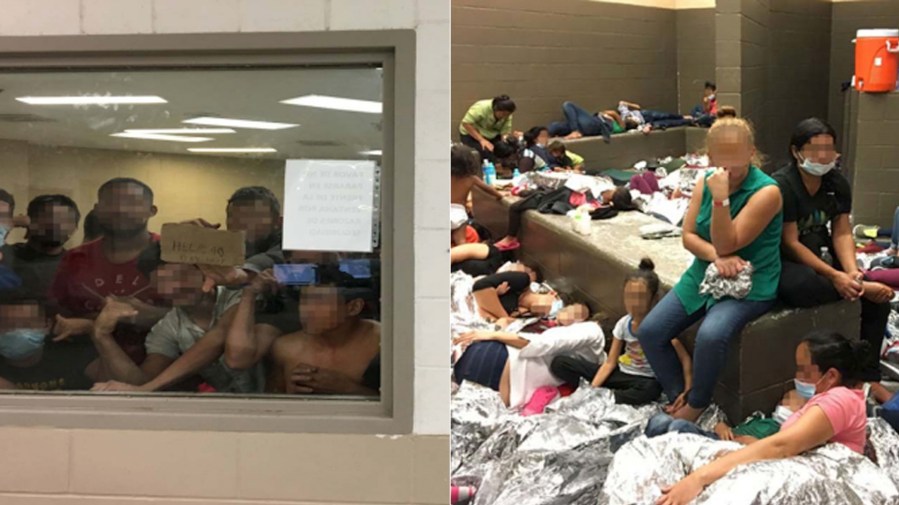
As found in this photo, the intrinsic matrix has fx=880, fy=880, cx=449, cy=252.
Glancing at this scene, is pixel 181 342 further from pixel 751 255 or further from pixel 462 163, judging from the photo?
pixel 462 163

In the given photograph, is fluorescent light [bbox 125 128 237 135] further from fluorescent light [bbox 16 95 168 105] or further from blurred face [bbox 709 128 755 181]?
blurred face [bbox 709 128 755 181]

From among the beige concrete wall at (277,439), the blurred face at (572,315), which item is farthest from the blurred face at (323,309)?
the blurred face at (572,315)

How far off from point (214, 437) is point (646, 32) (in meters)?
11.2

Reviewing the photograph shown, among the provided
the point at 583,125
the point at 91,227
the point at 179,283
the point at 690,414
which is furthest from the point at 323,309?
the point at 583,125

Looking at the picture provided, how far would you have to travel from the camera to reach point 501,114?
9.70 m

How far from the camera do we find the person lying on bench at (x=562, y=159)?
9836mm

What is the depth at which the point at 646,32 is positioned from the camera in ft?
40.9

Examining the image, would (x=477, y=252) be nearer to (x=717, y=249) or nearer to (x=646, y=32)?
(x=717, y=249)

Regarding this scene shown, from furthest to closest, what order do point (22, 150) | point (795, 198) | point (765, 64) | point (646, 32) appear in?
point (646, 32) → point (765, 64) → point (795, 198) → point (22, 150)

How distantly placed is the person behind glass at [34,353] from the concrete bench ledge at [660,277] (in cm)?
262

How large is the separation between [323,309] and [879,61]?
7.12 meters

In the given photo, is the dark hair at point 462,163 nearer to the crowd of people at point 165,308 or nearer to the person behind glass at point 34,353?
the crowd of people at point 165,308

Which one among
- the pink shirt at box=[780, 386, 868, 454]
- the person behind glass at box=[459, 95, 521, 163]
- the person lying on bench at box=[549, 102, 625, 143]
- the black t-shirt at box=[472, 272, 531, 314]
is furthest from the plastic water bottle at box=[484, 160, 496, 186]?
the pink shirt at box=[780, 386, 868, 454]

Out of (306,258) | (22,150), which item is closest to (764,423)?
(306,258)
